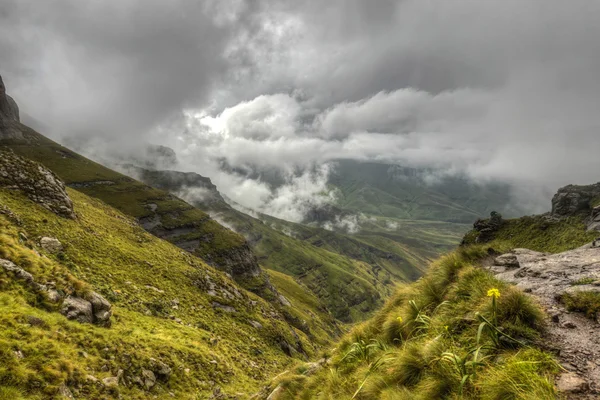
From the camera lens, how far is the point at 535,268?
962cm

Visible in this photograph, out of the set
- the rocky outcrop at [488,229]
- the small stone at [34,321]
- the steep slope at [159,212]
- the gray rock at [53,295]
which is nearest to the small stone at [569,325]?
the rocky outcrop at [488,229]

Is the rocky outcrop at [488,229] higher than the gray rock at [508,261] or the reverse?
higher

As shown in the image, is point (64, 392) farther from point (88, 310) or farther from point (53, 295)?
point (88, 310)

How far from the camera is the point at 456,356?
535 centimetres

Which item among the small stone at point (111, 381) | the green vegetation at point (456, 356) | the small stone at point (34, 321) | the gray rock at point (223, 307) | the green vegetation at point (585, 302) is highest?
the green vegetation at point (585, 302)

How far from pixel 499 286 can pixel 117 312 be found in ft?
87.3

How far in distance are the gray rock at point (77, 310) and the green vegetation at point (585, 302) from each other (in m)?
22.4

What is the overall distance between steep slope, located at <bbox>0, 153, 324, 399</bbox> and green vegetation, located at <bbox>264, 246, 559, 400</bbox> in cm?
1011

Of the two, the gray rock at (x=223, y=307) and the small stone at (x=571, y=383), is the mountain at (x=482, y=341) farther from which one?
the gray rock at (x=223, y=307)

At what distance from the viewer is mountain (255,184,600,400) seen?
15.4 feet

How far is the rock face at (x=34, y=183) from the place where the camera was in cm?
3444

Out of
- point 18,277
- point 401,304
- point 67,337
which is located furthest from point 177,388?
point 401,304

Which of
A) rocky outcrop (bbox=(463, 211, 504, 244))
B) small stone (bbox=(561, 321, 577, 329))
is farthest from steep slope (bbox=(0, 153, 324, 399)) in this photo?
rocky outcrop (bbox=(463, 211, 504, 244))

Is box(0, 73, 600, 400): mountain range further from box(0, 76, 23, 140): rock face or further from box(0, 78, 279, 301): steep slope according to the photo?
box(0, 76, 23, 140): rock face
